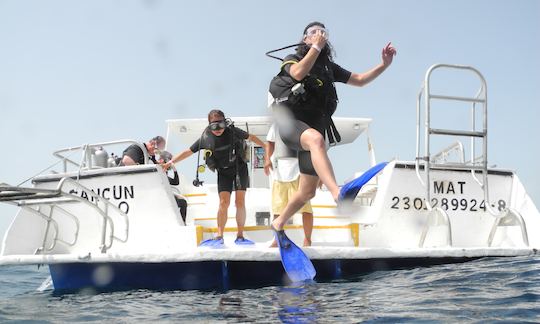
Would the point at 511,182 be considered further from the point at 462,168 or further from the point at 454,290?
the point at 454,290

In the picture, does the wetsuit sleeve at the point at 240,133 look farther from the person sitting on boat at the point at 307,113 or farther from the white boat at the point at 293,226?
the person sitting on boat at the point at 307,113

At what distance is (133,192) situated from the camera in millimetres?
5582

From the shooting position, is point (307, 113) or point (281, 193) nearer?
point (307, 113)

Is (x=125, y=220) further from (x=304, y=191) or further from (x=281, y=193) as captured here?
(x=304, y=191)

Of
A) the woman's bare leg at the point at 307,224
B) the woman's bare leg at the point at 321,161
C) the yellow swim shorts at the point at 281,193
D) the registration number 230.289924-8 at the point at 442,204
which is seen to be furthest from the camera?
the yellow swim shorts at the point at 281,193

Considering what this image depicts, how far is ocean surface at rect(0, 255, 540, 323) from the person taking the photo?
3.05m

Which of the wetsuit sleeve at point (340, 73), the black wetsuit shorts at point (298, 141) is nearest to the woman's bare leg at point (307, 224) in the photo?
the black wetsuit shorts at point (298, 141)

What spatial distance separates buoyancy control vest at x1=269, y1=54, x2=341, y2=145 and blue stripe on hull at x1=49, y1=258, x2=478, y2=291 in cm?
122

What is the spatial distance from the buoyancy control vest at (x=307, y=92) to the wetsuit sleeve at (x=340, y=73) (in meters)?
0.27

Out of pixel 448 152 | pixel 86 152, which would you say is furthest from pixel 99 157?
pixel 448 152

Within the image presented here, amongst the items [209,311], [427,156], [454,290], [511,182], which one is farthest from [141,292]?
[511,182]

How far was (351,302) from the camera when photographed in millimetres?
3490

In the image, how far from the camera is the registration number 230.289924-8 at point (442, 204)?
5.71 m

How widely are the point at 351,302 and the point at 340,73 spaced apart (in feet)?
6.59
